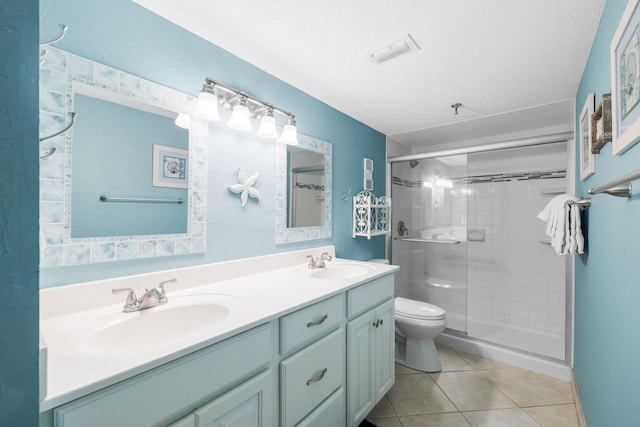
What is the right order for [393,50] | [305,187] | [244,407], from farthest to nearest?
[305,187], [393,50], [244,407]

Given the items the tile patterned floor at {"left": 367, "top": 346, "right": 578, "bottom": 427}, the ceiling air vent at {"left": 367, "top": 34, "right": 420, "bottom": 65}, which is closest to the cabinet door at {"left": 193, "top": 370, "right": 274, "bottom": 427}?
the tile patterned floor at {"left": 367, "top": 346, "right": 578, "bottom": 427}

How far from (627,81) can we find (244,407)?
152cm

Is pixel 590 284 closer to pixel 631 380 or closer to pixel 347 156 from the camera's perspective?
pixel 631 380

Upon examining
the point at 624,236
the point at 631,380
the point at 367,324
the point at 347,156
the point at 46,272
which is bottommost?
the point at 367,324

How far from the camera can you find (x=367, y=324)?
151 cm

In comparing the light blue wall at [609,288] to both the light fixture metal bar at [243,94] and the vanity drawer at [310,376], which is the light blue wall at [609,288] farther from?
the light fixture metal bar at [243,94]

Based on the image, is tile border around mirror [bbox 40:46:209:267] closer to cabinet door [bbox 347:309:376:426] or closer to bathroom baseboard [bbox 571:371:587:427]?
cabinet door [bbox 347:309:376:426]

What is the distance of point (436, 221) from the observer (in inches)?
120

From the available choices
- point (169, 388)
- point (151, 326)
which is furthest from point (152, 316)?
point (169, 388)

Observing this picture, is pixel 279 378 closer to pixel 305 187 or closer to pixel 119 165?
pixel 119 165

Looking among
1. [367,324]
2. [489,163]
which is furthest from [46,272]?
[489,163]

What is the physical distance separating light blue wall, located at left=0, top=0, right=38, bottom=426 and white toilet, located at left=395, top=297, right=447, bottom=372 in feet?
6.95

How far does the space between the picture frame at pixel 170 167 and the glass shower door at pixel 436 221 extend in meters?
2.18

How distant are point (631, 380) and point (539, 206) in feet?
7.81
